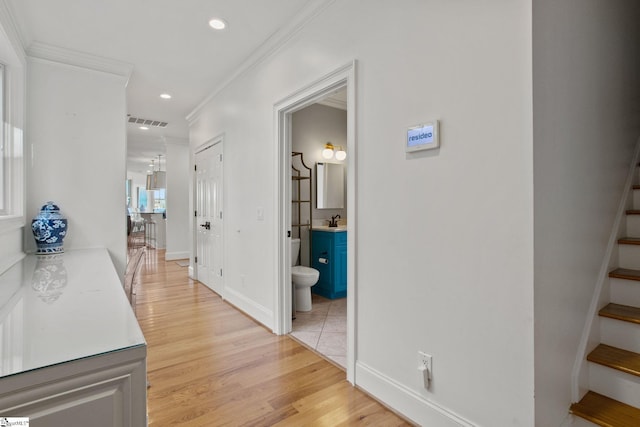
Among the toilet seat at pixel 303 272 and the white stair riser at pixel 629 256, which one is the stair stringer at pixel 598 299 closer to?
the white stair riser at pixel 629 256

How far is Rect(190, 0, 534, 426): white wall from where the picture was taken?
1341 millimetres

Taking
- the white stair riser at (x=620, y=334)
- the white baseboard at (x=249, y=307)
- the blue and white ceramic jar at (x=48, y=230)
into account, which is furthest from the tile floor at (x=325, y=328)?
the blue and white ceramic jar at (x=48, y=230)

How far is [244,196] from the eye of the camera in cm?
350

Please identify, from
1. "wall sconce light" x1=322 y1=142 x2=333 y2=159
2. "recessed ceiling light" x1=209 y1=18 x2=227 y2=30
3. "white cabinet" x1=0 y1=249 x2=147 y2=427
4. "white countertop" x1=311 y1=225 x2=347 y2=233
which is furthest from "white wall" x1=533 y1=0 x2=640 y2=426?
"wall sconce light" x1=322 y1=142 x2=333 y2=159

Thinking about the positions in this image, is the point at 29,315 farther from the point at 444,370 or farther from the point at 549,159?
the point at 549,159

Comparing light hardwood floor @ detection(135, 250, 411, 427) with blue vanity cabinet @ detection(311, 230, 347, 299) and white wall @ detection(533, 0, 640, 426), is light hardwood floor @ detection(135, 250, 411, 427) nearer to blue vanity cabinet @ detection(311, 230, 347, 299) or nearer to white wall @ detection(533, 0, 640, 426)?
white wall @ detection(533, 0, 640, 426)

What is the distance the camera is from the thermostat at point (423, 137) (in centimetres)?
161

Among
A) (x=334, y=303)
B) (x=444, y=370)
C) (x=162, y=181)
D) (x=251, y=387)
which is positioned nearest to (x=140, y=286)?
(x=334, y=303)

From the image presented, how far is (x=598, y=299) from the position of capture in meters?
1.74

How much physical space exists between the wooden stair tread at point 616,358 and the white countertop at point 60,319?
2.01 m

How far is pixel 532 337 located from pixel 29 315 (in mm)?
1886

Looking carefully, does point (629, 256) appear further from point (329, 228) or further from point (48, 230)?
point (48, 230)

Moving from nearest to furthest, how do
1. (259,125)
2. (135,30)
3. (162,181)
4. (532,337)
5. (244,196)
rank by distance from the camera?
1. (532,337)
2. (135,30)
3. (259,125)
4. (244,196)
5. (162,181)

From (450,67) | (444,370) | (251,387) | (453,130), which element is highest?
(450,67)
